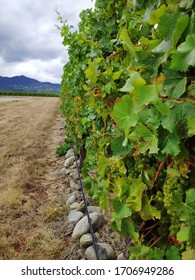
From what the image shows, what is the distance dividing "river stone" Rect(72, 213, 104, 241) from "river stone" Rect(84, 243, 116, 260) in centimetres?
39

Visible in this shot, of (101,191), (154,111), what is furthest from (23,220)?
(154,111)

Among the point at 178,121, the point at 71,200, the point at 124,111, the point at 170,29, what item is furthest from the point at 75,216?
the point at 170,29

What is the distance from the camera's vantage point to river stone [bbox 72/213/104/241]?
4043 millimetres

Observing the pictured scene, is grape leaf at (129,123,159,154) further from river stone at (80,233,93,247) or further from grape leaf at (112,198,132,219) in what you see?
river stone at (80,233,93,247)

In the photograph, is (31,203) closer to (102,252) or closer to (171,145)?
(102,252)

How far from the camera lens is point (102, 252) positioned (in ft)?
11.3

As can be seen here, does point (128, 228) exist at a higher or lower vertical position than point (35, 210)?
higher

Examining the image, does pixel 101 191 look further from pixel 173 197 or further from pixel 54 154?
pixel 54 154

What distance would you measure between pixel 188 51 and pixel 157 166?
752 mm

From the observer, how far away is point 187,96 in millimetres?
1351

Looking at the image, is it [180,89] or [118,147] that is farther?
[118,147]

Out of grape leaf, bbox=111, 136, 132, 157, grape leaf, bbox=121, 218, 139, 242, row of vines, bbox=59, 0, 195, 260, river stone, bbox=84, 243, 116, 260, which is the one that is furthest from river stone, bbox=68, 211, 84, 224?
grape leaf, bbox=111, 136, 132, 157

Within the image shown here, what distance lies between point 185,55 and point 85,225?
10.8ft

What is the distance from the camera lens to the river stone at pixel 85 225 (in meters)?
4.04
